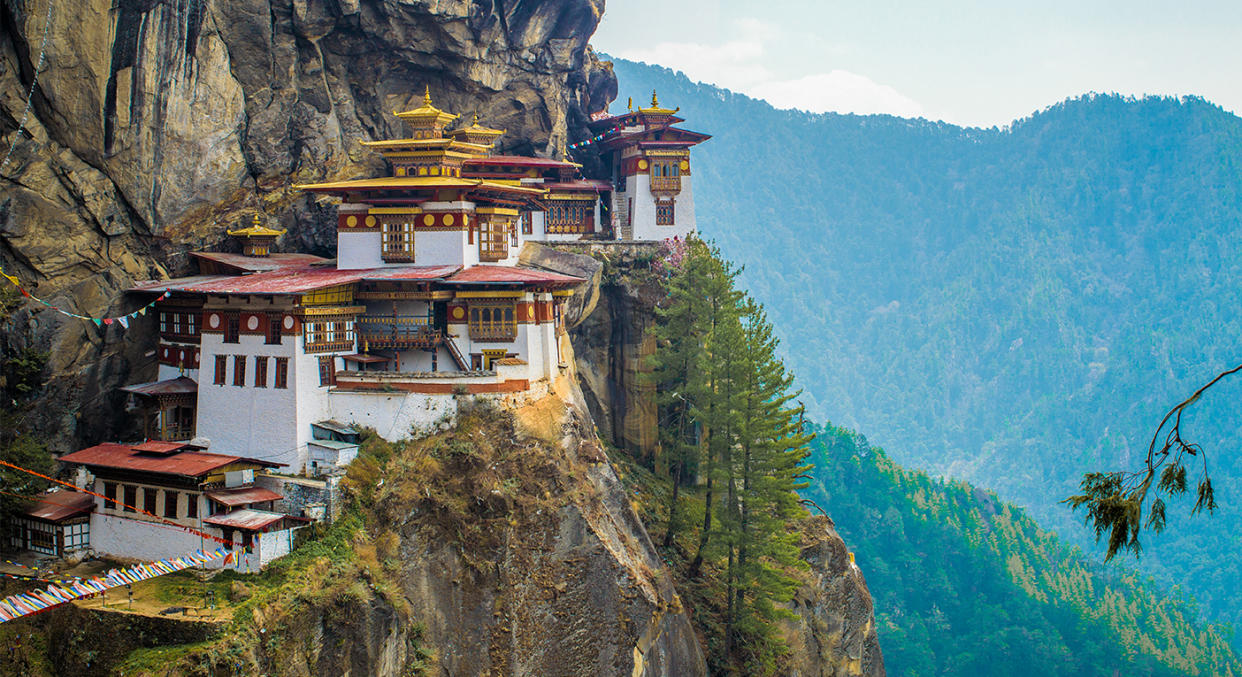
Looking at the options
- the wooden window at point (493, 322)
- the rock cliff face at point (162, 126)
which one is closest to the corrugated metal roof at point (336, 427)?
the wooden window at point (493, 322)

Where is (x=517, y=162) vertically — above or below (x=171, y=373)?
above

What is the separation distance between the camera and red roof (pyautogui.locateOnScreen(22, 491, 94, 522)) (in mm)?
37312

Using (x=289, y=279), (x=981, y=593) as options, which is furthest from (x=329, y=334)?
(x=981, y=593)

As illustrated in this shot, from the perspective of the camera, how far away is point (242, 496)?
36.9 meters

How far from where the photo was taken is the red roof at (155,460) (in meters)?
36.7

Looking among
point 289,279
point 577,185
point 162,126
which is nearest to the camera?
point 289,279

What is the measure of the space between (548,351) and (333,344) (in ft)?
28.6

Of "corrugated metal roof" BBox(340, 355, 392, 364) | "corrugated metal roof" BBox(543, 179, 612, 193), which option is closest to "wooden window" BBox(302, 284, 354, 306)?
"corrugated metal roof" BBox(340, 355, 392, 364)

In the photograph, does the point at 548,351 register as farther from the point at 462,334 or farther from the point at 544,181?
the point at 544,181

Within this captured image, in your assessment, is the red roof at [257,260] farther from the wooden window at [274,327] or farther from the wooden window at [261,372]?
the wooden window at [261,372]

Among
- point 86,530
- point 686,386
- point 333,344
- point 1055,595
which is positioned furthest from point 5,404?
point 1055,595

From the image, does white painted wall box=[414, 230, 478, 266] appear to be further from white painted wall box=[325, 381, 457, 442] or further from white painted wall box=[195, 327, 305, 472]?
white painted wall box=[195, 327, 305, 472]

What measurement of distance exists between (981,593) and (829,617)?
54568 mm

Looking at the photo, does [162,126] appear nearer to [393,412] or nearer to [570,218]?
[393,412]
